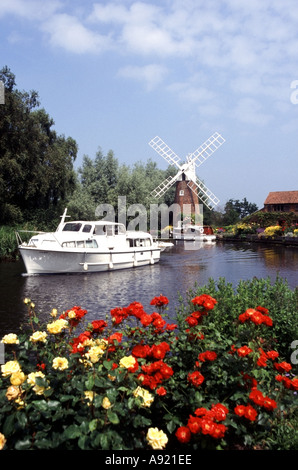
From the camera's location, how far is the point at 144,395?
354cm

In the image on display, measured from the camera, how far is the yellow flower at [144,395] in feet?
11.5

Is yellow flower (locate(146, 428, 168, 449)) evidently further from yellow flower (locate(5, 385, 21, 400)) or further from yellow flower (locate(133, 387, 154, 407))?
yellow flower (locate(5, 385, 21, 400))

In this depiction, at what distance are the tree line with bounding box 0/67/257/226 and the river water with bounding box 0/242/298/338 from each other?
956 centimetres

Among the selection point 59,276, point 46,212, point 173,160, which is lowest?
point 59,276

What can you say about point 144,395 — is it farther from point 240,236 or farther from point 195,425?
point 240,236

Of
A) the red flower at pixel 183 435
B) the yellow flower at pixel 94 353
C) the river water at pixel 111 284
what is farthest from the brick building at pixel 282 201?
the red flower at pixel 183 435

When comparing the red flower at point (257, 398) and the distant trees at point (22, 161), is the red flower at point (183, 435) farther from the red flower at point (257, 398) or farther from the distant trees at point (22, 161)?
the distant trees at point (22, 161)

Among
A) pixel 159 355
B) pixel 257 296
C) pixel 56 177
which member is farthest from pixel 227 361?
pixel 56 177

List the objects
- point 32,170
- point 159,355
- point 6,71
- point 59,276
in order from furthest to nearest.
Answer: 1. point 32,170
2. point 6,71
3. point 59,276
4. point 159,355

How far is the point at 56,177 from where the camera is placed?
3781cm

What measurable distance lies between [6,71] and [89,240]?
1824cm

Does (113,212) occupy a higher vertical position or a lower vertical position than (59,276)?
higher

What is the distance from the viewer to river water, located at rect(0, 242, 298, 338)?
1367 centimetres

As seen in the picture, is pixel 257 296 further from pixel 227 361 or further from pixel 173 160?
pixel 173 160
